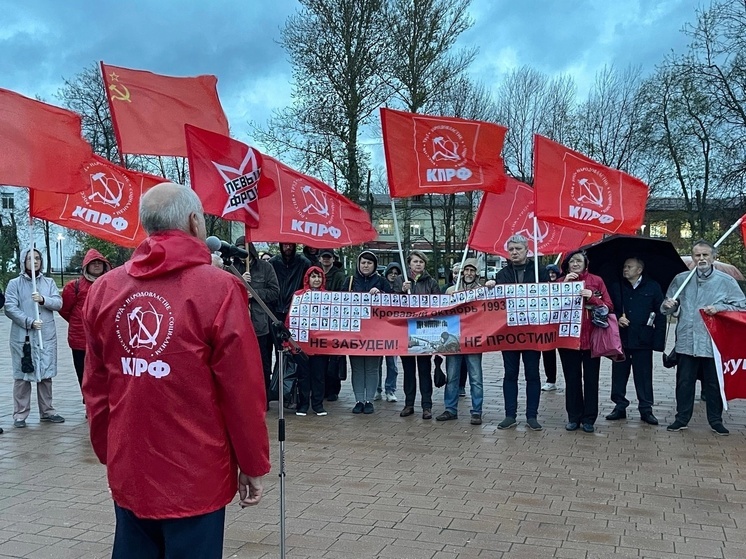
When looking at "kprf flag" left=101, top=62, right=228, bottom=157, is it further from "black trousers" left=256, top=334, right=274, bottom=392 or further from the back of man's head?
the back of man's head

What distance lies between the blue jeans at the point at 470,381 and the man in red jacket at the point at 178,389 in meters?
6.04

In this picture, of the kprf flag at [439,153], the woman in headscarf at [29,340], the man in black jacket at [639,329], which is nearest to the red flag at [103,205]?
the woman in headscarf at [29,340]

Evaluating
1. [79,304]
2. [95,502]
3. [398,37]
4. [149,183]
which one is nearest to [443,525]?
[95,502]

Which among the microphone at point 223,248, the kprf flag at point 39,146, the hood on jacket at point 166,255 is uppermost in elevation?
the kprf flag at point 39,146

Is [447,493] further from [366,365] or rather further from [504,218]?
[504,218]

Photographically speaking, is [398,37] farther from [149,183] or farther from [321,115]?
[149,183]

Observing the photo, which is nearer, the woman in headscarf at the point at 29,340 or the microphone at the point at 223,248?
the microphone at the point at 223,248

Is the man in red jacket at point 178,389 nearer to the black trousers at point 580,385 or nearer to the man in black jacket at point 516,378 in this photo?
the man in black jacket at point 516,378

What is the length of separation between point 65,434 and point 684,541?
6.42 m

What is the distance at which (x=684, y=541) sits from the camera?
464 centimetres

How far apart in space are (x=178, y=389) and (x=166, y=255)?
0.50m

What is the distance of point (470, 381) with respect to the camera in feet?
28.1

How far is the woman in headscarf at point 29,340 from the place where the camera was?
27.1 feet

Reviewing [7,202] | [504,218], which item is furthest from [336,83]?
[7,202]
